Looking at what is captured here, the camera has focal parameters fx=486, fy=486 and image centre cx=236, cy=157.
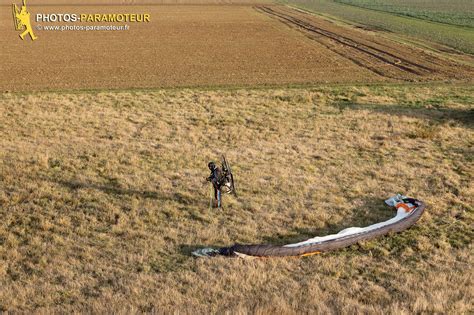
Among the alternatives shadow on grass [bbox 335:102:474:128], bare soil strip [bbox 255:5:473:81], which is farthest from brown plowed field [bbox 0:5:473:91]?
shadow on grass [bbox 335:102:474:128]

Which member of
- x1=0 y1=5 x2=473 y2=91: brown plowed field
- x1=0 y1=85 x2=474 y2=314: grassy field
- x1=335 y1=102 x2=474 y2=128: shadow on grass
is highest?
x1=0 y1=5 x2=473 y2=91: brown plowed field

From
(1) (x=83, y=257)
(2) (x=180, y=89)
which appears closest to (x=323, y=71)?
(2) (x=180, y=89)

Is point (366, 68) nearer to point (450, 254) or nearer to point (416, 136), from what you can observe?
point (416, 136)

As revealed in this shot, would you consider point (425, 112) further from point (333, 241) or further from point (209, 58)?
point (209, 58)

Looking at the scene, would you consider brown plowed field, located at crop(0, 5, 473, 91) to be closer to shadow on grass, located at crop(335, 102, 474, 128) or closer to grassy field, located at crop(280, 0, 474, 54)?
grassy field, located at crop(280, 0, 474, 54)

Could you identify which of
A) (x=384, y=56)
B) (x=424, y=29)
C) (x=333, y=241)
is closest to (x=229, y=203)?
(x=333, y=241)
